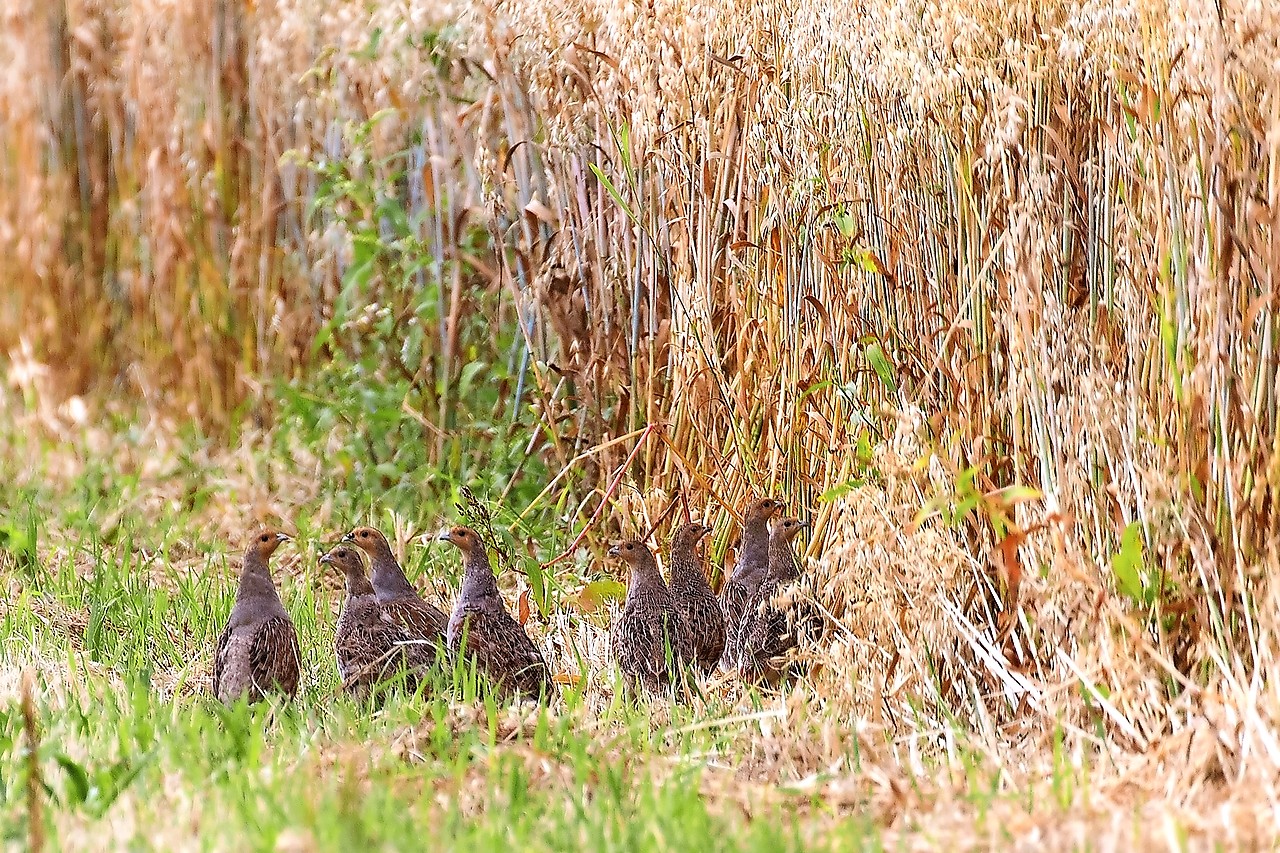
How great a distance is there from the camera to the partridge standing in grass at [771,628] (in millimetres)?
3854

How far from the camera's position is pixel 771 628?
391cm

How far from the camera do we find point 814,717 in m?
3.60

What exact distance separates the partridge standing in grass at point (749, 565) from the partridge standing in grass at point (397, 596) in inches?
27.9

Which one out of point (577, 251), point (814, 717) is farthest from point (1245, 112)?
point (577, 251)

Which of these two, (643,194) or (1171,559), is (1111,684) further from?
(643,194)

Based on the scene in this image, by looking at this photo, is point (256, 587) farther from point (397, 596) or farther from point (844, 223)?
point (844, 223)

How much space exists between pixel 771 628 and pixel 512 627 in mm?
616

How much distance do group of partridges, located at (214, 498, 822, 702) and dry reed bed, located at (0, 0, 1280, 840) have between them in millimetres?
153

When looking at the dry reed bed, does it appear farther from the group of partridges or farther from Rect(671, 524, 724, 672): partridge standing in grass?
Rect(671, 524, 724, 672): partridge standing in grass

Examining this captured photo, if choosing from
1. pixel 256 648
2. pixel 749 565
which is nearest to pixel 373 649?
pixel 256 648

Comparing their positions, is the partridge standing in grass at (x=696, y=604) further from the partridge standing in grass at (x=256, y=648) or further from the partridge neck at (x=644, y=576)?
the partridge standing in grass at (x=256, y=648)

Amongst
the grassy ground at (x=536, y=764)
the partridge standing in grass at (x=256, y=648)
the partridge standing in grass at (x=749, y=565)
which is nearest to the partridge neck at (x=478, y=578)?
the grassy ground at (x=536, y=764)

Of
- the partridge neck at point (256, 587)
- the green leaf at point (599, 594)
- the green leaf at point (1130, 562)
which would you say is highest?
the green leaf at point (1130, 562)

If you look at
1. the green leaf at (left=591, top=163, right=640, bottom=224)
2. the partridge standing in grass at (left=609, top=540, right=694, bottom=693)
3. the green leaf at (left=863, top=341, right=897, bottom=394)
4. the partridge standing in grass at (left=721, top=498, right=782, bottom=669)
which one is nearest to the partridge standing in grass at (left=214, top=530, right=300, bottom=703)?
the partridge standing in grass at (left=609, top=540, right=694, bottom=693)
